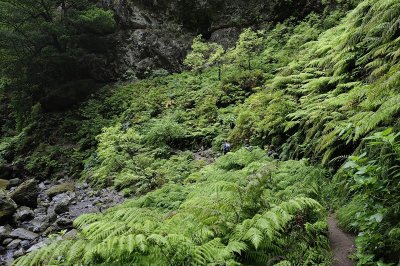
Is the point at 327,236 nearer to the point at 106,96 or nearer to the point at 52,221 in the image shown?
the point at 52,221

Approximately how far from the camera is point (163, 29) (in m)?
22.0

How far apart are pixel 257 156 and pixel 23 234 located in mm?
6773

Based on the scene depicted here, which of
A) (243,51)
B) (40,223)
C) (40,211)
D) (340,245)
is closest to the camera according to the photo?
(340,245)

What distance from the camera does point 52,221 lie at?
33.6 ft

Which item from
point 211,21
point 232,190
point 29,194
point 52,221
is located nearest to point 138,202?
point 232,190

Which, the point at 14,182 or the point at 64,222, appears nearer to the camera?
the point at 64,222

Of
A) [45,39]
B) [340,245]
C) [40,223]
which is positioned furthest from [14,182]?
[340,245]

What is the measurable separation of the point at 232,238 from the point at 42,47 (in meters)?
20.7

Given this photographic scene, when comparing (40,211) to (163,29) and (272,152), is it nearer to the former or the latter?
(272,152)

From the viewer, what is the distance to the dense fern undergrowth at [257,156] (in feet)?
10.9

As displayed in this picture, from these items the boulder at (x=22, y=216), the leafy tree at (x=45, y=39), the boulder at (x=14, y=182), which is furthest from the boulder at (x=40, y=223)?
the leafy tree at (x=45, y=39)

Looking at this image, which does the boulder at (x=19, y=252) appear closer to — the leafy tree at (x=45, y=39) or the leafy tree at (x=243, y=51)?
the leafy tree at (x=243, y=51)

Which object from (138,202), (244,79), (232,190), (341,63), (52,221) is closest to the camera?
(232,190)

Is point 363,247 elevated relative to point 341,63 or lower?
lower
